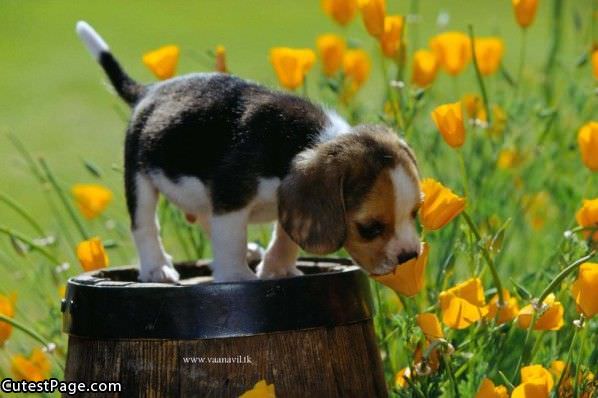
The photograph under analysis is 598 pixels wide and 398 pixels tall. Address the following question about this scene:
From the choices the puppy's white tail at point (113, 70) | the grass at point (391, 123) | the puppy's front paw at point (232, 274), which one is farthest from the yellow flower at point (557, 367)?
the puppy's white tail at point (113, 70)

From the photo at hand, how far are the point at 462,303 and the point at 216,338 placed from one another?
24.1 inches

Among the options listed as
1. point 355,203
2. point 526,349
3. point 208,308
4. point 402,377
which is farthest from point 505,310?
point 208,308

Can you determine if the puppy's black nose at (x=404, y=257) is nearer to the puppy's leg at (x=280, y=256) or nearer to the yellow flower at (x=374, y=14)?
the puppy's leg at (x=280, y=256)

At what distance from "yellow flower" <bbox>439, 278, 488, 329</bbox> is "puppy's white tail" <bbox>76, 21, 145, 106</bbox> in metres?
1.19

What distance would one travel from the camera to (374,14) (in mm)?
3727

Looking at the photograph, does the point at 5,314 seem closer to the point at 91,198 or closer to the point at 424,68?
the point at 91,198

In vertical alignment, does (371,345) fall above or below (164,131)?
below

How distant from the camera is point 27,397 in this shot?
4.04 meters

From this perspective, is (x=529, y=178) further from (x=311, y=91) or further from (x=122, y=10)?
(x=122, y=10)

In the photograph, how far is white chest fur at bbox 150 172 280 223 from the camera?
3.04 m

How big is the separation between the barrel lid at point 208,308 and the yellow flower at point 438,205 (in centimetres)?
28

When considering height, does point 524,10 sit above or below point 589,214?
above

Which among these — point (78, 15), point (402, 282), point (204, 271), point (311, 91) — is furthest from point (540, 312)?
point (78, 15)

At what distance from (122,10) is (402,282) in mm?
12024
